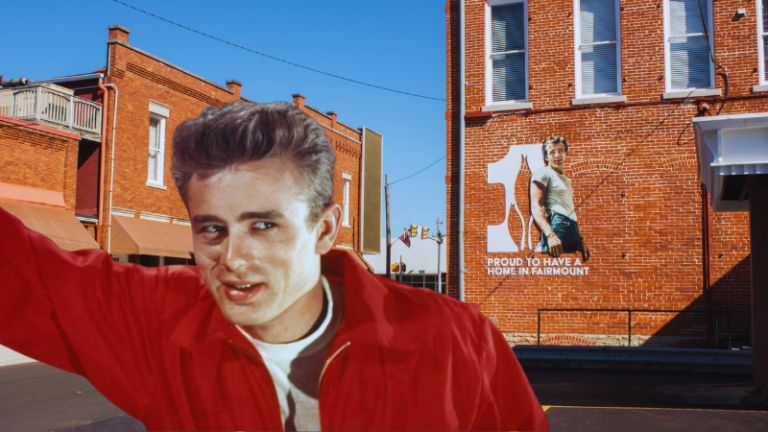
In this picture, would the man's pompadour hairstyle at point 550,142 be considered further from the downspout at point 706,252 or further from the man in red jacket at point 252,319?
the man in red jacket at point 252,319

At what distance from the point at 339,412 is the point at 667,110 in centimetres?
1358

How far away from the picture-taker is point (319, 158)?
2934 mm

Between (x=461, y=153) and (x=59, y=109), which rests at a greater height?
(x=59, y=109)

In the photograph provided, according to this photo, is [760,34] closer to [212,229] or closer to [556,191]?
[556,191]

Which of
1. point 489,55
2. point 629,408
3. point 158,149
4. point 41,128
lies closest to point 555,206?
point 489,55

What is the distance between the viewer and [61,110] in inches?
726

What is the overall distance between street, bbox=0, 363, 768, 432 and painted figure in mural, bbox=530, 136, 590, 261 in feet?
10.8

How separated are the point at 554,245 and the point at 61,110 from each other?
499 inches

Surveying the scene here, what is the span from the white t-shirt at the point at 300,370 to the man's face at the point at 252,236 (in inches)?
5.8

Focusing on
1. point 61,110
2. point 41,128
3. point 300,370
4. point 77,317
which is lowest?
point 300,370

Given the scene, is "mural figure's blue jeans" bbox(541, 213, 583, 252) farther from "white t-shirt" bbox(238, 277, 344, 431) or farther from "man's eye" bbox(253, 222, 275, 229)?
"man's eye" bbox(253, 222, 275, 229)

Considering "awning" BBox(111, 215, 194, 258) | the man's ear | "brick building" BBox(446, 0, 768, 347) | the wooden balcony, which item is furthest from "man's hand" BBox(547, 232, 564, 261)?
the man's ear

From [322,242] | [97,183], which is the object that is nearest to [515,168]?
[97,183]

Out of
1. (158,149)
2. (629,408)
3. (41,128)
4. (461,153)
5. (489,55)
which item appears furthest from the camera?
(41,128)
